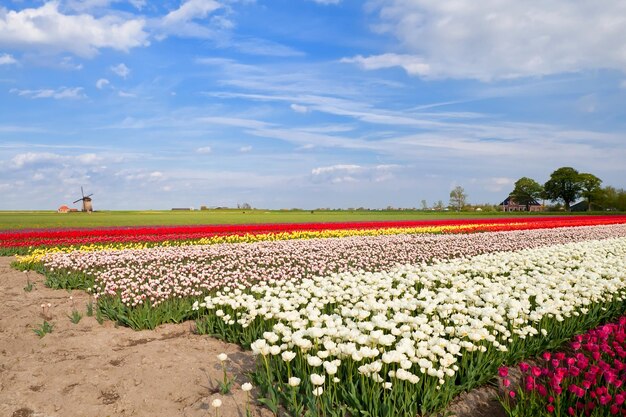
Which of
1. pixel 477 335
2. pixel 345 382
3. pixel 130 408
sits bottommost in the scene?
pixel 130 408

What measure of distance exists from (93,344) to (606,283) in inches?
379

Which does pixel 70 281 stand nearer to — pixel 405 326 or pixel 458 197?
pixel 405 326

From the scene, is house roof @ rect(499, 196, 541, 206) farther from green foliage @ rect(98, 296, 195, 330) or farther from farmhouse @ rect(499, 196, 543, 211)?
green foliage @ rect(98, 296, 195, 330)

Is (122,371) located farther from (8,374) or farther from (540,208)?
(540,208)

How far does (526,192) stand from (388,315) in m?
118

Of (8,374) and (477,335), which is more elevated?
(477,335)

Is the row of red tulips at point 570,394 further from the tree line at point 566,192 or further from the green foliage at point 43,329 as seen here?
the tree line at point 566,192

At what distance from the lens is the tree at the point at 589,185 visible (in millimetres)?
98938

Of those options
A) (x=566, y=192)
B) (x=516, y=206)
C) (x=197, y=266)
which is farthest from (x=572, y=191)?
(x=197, y=266)

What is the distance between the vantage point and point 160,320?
8680mm

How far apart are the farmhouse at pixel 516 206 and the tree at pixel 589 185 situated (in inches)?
483

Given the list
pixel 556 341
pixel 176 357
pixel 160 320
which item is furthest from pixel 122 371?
pixel 556 341

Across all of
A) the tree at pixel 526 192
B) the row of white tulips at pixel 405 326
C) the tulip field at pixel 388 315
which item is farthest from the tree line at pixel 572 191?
the row of white tulips at pixel 405 326

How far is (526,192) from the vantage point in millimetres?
112875
